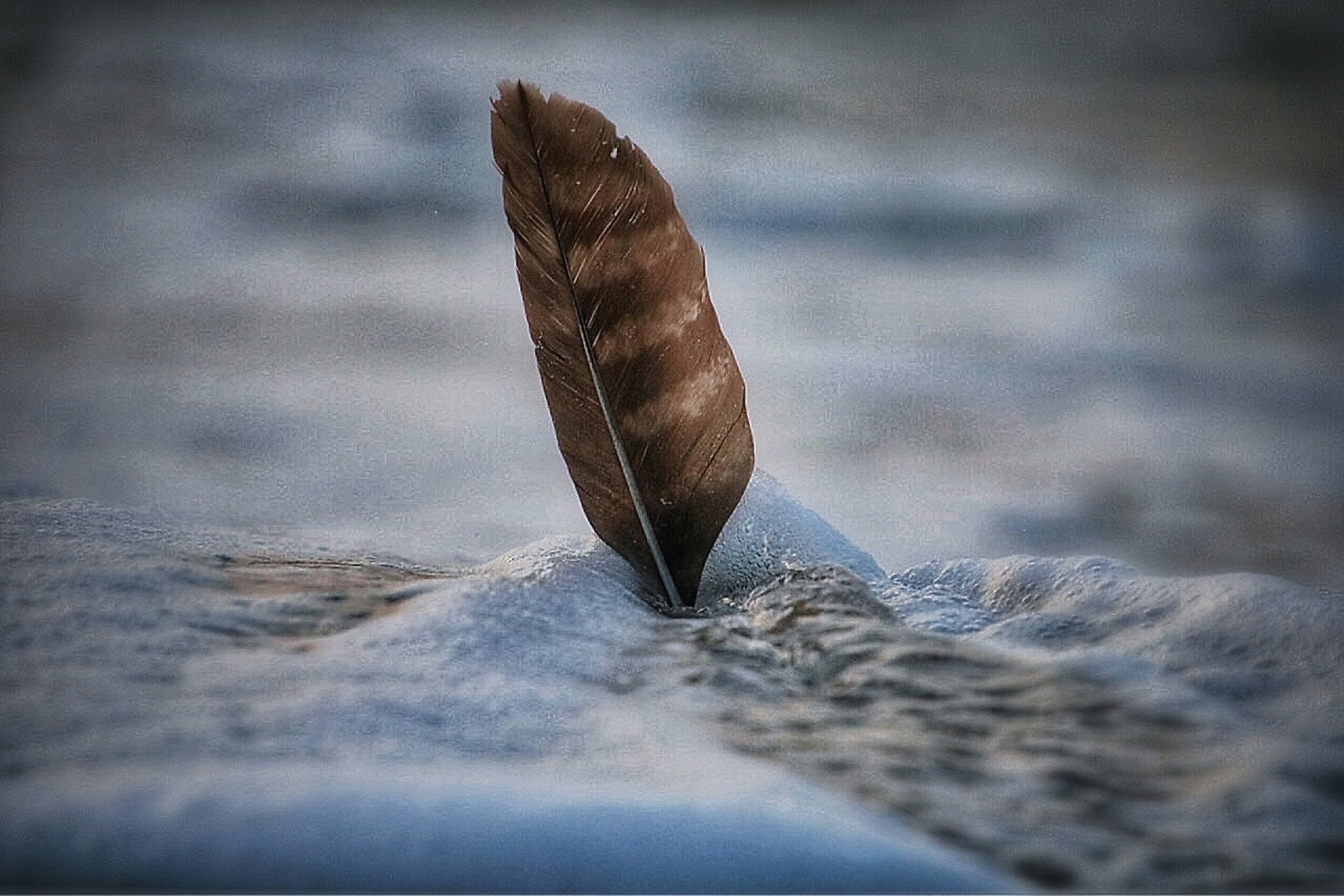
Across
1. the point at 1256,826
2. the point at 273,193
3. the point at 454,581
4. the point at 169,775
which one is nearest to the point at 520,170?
the point at 454,581

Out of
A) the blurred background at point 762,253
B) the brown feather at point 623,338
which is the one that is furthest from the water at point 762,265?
the brown feather at point 623,338

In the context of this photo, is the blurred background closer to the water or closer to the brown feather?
the water

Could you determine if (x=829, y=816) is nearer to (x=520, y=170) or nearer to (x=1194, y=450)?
(x=520, y=170)

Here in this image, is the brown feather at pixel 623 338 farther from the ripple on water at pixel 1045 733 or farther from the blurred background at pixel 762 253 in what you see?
the blurred background at pixel 762 253

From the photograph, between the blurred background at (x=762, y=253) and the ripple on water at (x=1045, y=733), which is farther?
the blurred background at (x=762, y=253)

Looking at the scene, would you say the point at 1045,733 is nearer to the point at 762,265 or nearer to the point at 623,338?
the point at 623,338

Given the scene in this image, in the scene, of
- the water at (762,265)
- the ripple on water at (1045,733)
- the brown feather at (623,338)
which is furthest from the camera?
the water at (762,265)

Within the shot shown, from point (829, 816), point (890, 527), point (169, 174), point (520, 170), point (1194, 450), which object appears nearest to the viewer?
point (829, 816)
